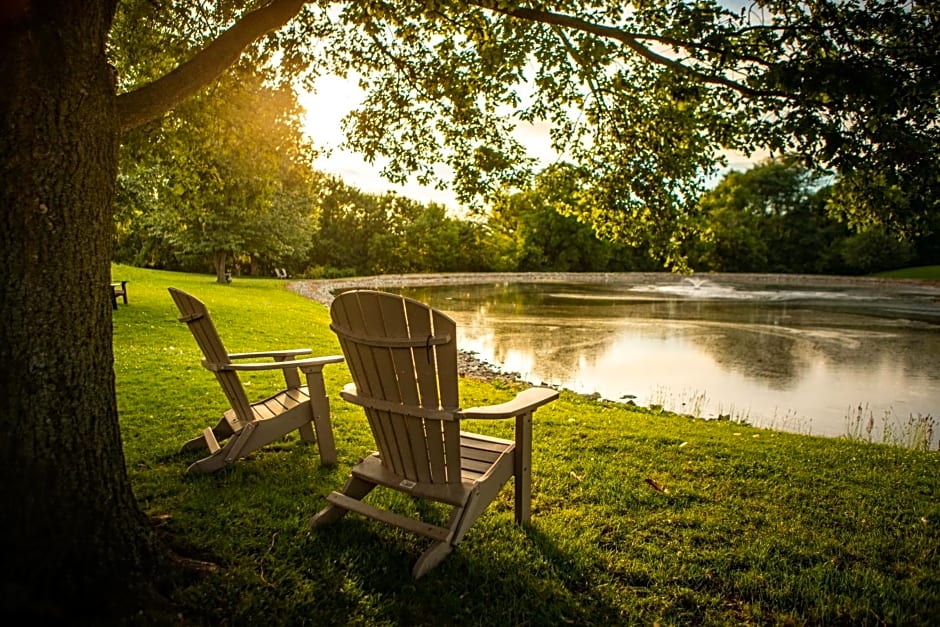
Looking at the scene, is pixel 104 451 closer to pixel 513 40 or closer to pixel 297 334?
pixel 513 40

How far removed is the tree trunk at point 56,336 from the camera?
2051 millimetres

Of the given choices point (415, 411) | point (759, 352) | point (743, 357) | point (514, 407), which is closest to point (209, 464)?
point (415, 411)

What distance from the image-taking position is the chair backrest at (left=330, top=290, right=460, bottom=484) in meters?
2.47

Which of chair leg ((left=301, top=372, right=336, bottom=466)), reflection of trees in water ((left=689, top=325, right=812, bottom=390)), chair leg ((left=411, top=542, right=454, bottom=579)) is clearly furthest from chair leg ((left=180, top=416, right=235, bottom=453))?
reflection of trees in water ((left=689, top=325, right=812, bottom=390))

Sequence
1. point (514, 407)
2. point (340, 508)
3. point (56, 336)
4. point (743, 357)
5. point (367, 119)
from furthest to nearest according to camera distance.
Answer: point (743, 357), point (367, 119), point (340, 508), point (514, 407), point (56, 336)

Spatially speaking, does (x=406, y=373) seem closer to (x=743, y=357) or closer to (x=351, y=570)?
(x=351, y=570)

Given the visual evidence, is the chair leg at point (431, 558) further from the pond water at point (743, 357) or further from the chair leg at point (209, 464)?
the pond water at point (743, 357)

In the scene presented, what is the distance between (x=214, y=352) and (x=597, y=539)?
8.58 feet

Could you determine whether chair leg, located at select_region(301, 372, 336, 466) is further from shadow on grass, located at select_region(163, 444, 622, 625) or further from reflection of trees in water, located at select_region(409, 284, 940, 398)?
reflection of trees in water, located at select_region(409, 284, 940, 398)

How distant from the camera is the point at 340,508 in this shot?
116 inches

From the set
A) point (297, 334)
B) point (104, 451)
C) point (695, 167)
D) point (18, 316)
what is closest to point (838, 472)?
point (695, 167)

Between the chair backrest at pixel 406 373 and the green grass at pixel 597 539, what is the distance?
524mm

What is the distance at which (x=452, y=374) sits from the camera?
247cm

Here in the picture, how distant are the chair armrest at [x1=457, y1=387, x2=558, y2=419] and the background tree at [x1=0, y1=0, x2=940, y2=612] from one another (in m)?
1.50
